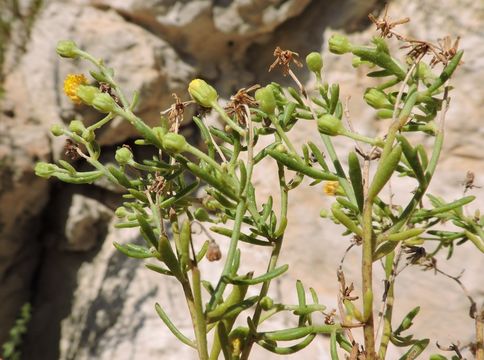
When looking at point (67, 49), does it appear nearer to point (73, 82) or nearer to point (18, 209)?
point (73, 82)

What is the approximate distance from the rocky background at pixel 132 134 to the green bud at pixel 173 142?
1417mm

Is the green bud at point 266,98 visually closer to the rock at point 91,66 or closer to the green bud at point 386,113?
the green bud at point 386,113

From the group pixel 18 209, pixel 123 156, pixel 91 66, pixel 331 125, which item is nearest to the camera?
pixel 331 125

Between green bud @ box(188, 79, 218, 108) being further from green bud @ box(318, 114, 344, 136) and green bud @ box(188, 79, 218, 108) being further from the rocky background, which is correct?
the rocky background

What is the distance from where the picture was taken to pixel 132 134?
6.79ft

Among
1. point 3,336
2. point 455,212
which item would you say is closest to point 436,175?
point 455,212

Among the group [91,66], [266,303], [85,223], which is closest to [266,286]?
[266,303]

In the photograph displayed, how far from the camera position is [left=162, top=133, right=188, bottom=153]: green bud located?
14.7 inches

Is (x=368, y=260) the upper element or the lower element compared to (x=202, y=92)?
lower

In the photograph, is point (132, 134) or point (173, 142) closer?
point (173, 142)

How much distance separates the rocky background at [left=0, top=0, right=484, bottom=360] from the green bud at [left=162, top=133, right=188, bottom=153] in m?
1.42

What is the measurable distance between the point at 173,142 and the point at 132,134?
5.72ft

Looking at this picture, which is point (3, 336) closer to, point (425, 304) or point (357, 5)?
point (425, 304)

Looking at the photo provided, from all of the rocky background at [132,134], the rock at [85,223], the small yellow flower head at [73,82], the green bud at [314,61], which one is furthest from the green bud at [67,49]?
the rock at [85,223]
